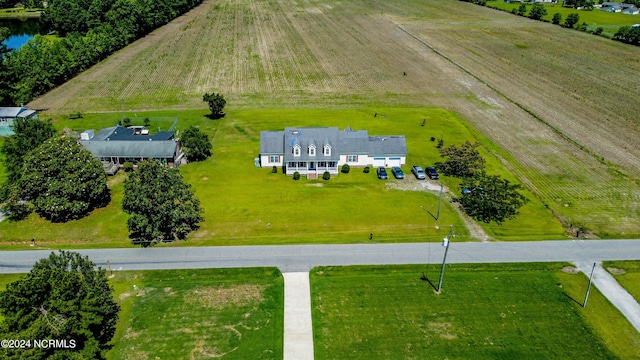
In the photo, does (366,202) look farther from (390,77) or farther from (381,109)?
(390,77)

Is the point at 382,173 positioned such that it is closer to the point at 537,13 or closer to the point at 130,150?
the point at 130,150

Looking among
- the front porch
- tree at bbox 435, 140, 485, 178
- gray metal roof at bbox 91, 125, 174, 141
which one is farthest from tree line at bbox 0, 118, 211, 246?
tree at bbox 435, 140, 485, 178

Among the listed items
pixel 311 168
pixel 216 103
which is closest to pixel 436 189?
pixel 311 168

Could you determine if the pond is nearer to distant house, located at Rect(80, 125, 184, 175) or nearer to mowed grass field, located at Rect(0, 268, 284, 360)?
distant house, located at Rect(80, 125, 184, 175)

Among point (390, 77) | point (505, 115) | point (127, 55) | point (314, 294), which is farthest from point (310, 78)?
point (314, 294)

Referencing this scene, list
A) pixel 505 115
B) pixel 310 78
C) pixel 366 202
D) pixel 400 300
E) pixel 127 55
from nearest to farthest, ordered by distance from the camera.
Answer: pixel 400 300 → pixel 366 202 → pixel 505 115 → pixel 310 78 → pixel 127 55

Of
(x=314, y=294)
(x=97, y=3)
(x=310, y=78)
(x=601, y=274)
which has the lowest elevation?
(x=314, y=294)

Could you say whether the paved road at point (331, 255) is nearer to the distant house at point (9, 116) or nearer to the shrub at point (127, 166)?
the shrub at point (127, 166)
